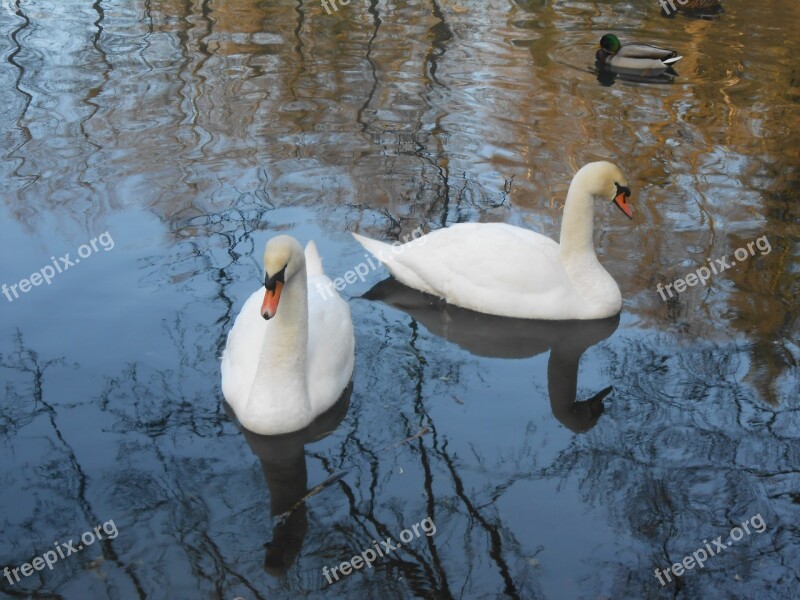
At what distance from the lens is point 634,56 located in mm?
13156

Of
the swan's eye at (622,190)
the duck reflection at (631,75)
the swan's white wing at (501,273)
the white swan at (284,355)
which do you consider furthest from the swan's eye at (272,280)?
the duck reflection at (631,75)

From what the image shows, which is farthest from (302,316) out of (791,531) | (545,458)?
(791,531)

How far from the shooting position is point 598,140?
10.9 m

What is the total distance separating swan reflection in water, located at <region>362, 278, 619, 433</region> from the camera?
6965 mm

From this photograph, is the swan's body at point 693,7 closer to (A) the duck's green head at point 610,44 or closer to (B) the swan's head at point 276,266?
(A) the duck's green head at point 610,44

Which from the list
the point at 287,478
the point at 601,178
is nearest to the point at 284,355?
the point at 287,478

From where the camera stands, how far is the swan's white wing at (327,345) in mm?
6094

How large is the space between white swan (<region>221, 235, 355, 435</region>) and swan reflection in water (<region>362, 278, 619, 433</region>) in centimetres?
117

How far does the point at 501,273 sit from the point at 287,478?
255 cm

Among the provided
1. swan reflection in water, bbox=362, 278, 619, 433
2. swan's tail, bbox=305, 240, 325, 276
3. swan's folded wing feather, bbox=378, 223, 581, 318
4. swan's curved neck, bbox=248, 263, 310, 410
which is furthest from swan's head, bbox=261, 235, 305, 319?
swan's folded wing feather, bbox=378, 223, 581, 318

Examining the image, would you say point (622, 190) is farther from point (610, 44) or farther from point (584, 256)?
point (610, 44)

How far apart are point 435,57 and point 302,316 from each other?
865 cm

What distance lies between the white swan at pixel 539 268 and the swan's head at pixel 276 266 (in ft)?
7.06

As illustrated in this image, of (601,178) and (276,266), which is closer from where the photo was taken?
(276,266)
